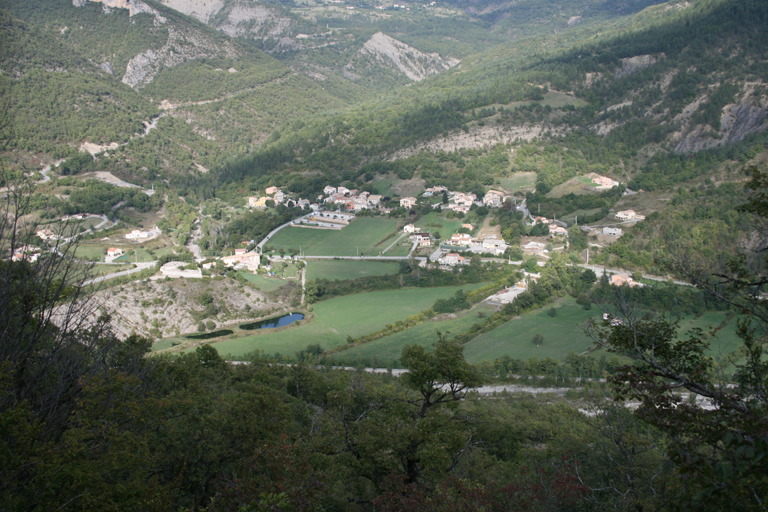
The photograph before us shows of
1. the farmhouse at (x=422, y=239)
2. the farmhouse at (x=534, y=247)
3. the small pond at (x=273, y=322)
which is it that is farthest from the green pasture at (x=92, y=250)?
the farmhouse at (x=534, y=247)

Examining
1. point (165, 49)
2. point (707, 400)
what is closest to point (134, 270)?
point (707, 400)

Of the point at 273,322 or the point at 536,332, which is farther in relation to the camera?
the point at 273,322

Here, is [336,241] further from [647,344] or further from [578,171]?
[647,344]

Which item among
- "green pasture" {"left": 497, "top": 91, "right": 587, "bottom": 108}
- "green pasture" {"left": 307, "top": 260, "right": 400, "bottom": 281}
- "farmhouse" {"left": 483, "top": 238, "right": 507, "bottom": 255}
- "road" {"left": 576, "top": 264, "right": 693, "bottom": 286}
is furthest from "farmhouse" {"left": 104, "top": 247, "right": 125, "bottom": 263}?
"green pasture" {"left": 497, "top": 91, "right": 587, "bottom": 108}

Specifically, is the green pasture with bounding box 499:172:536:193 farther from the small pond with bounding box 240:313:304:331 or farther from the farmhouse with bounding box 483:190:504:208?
the small pond with bounding box 240:313:304:331

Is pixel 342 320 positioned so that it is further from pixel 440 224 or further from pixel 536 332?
pixel 440 224

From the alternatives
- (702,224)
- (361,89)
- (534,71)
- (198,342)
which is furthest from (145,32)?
(702,224)
